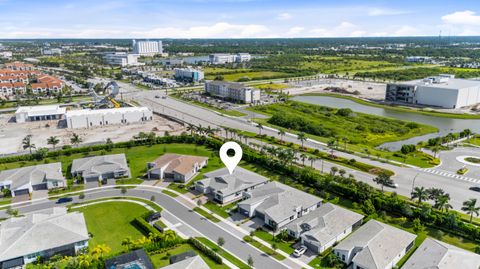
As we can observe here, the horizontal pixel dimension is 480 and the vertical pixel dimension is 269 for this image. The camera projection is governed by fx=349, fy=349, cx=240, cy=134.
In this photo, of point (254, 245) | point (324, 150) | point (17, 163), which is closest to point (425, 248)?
point (254, 245)

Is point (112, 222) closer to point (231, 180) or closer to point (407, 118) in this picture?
point (231, 180)

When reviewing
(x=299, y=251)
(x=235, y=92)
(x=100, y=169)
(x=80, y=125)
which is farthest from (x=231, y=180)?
(x=235, y=92)

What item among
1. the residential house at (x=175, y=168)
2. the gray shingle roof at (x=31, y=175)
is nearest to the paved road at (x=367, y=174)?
the residential house at (x=175, y=168)

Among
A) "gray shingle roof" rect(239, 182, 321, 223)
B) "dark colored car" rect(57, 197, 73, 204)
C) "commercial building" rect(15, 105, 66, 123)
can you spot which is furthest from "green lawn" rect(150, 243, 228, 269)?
"commercial building" rect(15, 105, 66, 123)

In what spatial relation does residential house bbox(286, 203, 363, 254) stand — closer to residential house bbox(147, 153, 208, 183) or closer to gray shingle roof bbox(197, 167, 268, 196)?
gray shingle roof bbox(197, 167, 268, 196)

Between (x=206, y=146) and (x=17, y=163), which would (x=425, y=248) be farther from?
(x=17, y=163)

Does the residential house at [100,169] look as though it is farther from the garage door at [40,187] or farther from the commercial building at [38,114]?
the commercial building at [38,114]
